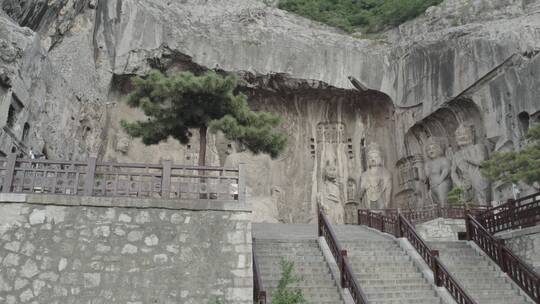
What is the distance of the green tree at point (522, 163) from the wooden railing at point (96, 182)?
6.74 m

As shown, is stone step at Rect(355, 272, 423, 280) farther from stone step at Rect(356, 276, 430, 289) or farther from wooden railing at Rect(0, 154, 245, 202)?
wooden railing at Rect(0, 154, 245, 202)

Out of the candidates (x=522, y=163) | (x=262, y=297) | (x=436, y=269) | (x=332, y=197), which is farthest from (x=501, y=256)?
(x=332, y=197)

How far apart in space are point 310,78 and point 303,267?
11.5 m

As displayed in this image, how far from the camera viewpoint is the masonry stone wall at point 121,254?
6.05 metres

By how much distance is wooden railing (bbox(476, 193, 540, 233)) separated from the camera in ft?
29.7

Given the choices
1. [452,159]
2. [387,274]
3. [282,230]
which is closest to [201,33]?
[282,230]

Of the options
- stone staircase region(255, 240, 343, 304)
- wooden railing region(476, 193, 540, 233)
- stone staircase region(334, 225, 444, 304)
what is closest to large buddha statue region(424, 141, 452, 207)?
wooden railing region(476, 193, 540, 233)

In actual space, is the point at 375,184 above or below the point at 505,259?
above

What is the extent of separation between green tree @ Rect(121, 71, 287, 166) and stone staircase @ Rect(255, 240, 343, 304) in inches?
73.8

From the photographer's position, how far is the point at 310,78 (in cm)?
1878

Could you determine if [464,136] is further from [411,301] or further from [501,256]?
[411,301]

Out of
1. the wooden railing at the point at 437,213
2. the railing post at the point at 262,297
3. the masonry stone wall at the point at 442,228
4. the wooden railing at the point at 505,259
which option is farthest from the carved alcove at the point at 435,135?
the railing post at the point at 262,297

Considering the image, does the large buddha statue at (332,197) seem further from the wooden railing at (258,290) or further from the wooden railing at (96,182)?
the wooden railing at (96,182)

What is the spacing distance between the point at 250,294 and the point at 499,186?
1101cm
